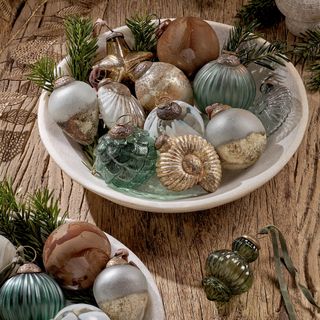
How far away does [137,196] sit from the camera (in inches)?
42.7

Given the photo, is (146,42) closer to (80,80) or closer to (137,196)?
(80,80)

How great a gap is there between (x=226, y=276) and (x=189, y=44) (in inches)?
15.0

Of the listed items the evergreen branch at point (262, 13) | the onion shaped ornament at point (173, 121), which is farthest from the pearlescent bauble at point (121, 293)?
the evergreen branch at point (262, 13)

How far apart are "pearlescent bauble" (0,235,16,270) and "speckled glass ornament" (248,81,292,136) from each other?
43 centimetres

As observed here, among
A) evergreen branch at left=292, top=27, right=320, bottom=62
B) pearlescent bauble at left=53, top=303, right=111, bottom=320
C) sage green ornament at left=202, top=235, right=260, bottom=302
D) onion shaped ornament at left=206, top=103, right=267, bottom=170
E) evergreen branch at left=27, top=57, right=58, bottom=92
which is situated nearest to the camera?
pearlescent bauble at left=53, top=303, right=111, bottom=320

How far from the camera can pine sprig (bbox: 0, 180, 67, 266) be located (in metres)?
0.99

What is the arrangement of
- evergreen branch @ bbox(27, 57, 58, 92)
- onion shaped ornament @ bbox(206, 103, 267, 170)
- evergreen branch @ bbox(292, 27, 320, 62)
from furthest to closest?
evergreen branch @ bbox(292, 27, 320, 62)
evergreen branch @ bbox(27, 57, 58, 92)
onion shaped ornament @ bbox(206, 103, 267, 170)

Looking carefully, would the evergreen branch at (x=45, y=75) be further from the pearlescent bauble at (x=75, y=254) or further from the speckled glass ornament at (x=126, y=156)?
the pearlescent bauble at (x=75, y=254)

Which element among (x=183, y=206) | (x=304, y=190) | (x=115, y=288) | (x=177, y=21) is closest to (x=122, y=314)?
(x=115, y=288)

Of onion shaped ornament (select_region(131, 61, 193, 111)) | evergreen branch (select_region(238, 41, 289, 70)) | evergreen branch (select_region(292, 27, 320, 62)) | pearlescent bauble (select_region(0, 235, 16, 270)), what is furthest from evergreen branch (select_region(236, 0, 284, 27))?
pearlescent bauble (select_region(0, 235, 16, 270))

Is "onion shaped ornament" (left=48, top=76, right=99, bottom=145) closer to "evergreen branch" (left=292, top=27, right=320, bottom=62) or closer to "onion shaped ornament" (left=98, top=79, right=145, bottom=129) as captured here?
"onion shaped ornament" (left=98, top=79, right=145, bottom=129)

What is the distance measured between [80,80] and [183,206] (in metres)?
0.31

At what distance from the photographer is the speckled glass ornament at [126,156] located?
3.51 feet

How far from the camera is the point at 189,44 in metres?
1.21
